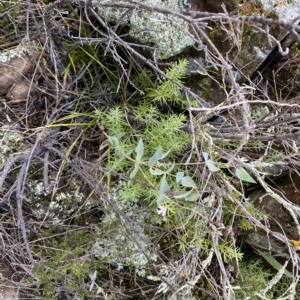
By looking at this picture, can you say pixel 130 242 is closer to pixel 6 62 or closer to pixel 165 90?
pixel 165 90

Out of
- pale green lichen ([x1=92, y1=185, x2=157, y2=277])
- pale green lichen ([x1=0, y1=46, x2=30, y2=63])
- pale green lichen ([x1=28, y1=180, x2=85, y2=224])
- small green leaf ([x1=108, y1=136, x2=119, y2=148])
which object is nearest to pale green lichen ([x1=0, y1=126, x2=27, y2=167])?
pale green lichen ([x1=28, y1=180, x2=85, y2=224])

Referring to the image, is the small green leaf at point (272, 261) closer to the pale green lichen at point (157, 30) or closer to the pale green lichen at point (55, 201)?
the pale green lichen at point (55, 201)

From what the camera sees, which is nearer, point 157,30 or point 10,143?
point 157,30

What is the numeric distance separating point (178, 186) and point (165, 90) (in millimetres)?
465

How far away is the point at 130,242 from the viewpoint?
6.87 ft

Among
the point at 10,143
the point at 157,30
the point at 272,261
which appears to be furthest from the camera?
the point at 272,261

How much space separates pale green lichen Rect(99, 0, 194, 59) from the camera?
1801 mm

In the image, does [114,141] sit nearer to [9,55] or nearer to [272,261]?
[9,55]

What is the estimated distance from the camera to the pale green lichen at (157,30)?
5.91 ft

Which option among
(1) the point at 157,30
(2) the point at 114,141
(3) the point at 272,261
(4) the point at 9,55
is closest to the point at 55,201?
(2) the point at 114,141

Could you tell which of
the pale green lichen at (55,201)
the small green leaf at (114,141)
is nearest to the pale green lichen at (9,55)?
the pale green lichen at (55,201)

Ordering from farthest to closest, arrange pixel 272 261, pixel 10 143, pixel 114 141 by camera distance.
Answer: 1. pixel 272 261
2. pixel 10 143
3. pixel 114 141

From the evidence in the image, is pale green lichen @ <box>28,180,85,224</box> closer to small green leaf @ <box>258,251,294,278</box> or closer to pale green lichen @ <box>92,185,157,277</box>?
pale green lichen @ <box>92,185,157,277</box>

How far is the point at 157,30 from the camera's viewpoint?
179 cm
